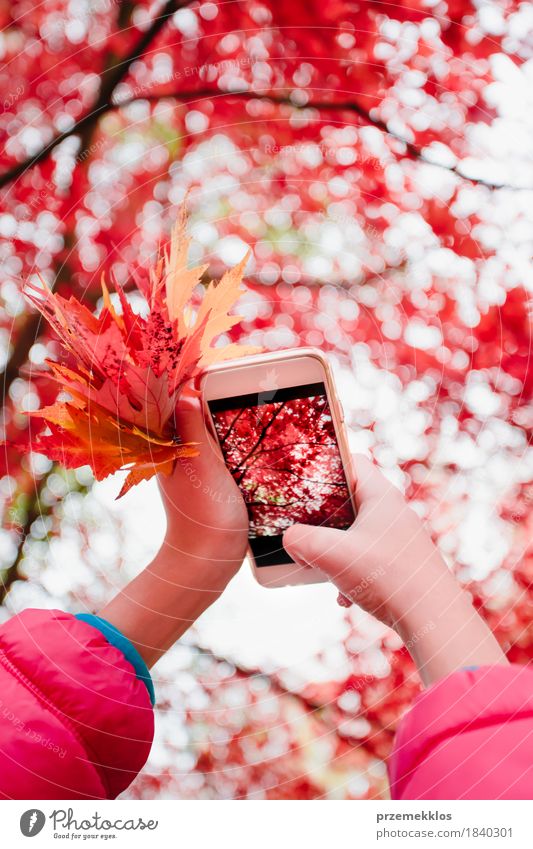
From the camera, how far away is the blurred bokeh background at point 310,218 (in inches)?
30.2

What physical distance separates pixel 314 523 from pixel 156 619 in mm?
180

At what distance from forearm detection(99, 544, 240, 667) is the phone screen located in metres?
0.07

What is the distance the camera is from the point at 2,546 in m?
0.83

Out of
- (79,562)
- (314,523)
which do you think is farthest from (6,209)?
(314,523)

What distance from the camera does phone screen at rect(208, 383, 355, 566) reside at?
1.77 feet

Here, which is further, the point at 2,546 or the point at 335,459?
the point at 2,546

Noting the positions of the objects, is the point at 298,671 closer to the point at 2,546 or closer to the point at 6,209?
the point at 2,546

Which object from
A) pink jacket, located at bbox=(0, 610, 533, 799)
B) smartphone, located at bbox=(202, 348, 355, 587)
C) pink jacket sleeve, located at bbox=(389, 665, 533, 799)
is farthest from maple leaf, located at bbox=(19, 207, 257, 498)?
pink jacket sleeve, located at bbox=(389, 665, 533, 799)

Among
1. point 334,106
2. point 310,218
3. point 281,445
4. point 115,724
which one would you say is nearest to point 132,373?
point 281,445

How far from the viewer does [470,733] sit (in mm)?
337

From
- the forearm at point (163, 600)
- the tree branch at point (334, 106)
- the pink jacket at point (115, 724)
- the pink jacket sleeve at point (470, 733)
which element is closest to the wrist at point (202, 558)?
the forearm at point (163, 600)

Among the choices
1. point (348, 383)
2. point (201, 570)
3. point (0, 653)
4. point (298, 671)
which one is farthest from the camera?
point (298, 671)

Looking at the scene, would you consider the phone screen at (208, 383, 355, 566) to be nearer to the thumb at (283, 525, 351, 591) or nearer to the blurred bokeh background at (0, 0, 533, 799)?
the thumb at (283, 525, 351, 591)

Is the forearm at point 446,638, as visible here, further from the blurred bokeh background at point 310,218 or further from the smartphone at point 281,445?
the blurred bokeh background at point 310,218
